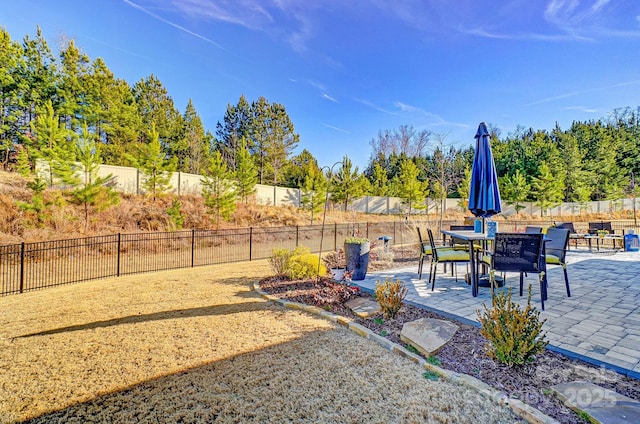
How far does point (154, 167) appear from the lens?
1449cm

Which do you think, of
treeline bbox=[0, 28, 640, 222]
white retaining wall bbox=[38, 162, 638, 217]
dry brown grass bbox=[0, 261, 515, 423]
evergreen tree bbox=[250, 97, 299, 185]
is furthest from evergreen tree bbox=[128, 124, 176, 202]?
dry brown grass bbox=[0, 261, 515, 423]

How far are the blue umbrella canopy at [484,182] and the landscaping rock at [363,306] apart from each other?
8.96 feet

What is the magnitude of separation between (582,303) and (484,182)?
2.24 m

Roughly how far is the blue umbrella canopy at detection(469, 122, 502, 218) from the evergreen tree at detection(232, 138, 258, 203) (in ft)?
47.1

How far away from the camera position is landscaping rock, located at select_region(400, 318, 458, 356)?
8.52 ft

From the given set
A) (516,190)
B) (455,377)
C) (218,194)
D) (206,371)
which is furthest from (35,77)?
(516,190)

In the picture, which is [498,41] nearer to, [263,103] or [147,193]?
[147,193]

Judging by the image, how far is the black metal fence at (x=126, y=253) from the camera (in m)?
6.66

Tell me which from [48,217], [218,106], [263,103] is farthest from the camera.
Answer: [218,106]

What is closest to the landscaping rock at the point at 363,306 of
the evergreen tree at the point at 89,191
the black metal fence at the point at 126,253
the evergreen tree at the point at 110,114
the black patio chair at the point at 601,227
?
the black metal fence at the point at 126,253

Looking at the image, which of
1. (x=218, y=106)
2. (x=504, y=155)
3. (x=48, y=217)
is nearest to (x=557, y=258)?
(x=48, y=217)

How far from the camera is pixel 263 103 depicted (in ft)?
85.1

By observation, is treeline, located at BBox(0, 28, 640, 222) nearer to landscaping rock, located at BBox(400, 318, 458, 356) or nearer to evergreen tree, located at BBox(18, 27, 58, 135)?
evergreen tree, located at BBox(18, 27, 58, 135)

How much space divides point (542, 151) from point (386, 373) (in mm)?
34090
